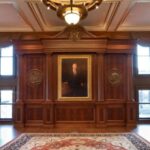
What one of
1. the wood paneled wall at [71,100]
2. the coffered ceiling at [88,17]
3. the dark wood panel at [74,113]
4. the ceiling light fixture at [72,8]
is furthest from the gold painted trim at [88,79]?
the ceiling light fixture at [72,8]

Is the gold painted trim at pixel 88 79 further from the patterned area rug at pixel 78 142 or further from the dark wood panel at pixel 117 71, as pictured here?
the patterned area rug at pixel 78 142

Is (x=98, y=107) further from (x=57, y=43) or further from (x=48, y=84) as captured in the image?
(x=57, y=43)

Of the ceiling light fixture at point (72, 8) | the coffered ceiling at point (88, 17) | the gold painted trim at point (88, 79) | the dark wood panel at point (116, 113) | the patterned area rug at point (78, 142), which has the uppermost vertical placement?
the coffered ceiling at point (88, 17)

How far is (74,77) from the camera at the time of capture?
911 cm

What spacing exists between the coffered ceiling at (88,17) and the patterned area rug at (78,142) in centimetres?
333

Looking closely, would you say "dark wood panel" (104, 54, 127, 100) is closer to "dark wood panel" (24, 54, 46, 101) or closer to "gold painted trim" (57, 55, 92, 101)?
"gold painted trim" (57, 55, 92, 101)

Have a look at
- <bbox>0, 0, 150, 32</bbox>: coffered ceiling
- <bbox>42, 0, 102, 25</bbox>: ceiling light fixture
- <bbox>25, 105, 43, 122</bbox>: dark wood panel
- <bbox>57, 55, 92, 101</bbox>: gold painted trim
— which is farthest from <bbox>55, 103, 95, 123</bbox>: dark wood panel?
<bbox>42, 0, 102, 25</bbox>: ceiling light fixture

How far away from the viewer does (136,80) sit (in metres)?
9.62

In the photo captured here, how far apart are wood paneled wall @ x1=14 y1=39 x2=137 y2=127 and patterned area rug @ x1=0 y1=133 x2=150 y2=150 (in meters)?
1.59

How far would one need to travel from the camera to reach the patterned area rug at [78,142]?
19.2 ft

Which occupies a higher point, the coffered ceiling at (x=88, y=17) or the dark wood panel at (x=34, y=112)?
the coffered ceiling at (x=88, y=17)

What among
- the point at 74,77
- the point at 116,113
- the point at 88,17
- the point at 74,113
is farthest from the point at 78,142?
the point at 88,17

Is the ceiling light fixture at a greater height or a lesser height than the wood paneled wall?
greater

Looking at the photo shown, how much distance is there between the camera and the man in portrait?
905 cm
